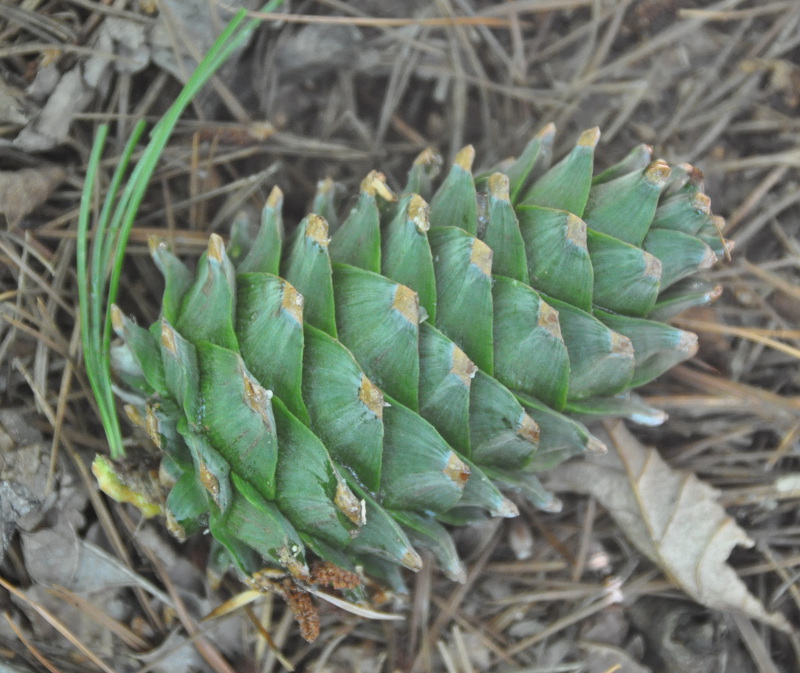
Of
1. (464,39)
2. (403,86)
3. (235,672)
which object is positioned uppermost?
(464,39)

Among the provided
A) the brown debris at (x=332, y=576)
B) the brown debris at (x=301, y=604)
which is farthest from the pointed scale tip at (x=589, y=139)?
the brown debris at (x=301, y=604)

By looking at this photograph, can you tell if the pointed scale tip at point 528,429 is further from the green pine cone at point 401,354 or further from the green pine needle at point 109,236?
→ the green pine needle at point 109,236

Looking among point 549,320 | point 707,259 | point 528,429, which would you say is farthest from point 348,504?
point 707,259

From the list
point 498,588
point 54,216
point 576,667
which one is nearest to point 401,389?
point 498,588

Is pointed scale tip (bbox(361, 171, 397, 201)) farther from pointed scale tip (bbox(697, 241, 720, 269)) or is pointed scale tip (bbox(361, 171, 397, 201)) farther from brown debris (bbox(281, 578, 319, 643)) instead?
brown debris (bbox(281, 578, 319, 643))

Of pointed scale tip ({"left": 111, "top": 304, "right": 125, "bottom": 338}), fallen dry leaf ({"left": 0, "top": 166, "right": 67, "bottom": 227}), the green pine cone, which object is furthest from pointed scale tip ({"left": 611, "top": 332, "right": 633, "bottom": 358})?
fallen dry leaf ({"left": 0, "top": 166, "right": 67, "bottom": 227})

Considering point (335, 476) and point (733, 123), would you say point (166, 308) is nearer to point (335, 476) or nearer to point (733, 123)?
point (335, 476)
